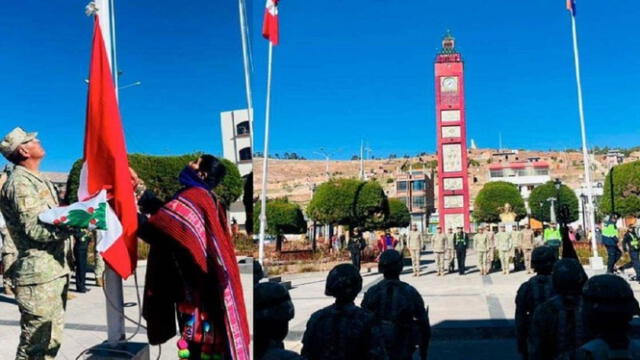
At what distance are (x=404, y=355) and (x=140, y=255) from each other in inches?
52.4

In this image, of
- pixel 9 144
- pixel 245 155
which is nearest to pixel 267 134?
pixel 245 155

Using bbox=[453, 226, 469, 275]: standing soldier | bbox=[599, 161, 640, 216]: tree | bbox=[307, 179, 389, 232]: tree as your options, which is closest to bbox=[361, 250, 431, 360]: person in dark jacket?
bbox=[453, 226, 469, 275]: standing soldier

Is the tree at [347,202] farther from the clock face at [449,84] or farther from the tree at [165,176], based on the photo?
the clock face at [449,84]

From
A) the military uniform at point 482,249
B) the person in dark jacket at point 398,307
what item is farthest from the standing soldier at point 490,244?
the person in dark jacket at point 398,307

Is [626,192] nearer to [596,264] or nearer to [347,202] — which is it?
[596,264]

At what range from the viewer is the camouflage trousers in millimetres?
2264

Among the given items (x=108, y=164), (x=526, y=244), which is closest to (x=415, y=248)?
(x=526, y=244)

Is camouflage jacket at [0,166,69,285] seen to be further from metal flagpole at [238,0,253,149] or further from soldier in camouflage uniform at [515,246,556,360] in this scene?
soldier in camouflage uniform at [515,246,556,360]

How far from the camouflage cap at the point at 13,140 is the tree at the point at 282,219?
26.3ft

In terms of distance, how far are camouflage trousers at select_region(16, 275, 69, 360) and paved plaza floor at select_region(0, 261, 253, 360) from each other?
1.31 ft

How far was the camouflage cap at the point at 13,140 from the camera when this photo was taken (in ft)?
7.40

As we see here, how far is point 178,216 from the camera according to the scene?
186 centimetres

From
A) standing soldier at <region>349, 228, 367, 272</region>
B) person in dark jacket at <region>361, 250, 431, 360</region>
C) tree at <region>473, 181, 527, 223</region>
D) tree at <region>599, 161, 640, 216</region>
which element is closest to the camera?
person in dark jacket at <region>361, 250, 431, 360</region>

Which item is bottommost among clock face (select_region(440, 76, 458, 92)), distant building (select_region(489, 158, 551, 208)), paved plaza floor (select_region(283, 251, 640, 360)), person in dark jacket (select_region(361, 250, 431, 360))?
paved plaza floor (select_region(283, 251, 640, 360))
